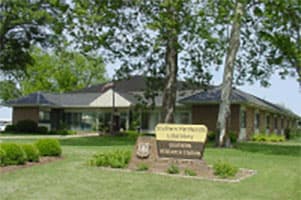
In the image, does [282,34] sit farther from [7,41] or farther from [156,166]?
[7,41]

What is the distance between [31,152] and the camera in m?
13.7

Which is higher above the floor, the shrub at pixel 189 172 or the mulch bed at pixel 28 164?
the mulch bed at pixel 28 164

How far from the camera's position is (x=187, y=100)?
36.1m

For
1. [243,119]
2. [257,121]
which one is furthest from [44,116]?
[257,121]

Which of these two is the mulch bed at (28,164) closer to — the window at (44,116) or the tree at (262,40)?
the tree at (262,40)

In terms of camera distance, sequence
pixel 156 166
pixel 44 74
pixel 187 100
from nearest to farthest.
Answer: pixel 156 166 → pixel 187 100 → pixel 44 74

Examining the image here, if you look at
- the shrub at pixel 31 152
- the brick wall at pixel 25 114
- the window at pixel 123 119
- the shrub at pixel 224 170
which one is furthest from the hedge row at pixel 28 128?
the shrub at pixel 224 170

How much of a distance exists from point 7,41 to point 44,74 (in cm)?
2954

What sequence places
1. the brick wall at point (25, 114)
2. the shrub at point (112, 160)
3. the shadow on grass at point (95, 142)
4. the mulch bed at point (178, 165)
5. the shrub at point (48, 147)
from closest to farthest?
the mulch bed at point (178, 165) < the shrub at point (112, 160) < the shrub at point (48, 147) < the shadow on grass at point (95, 142) < the brick wall at point (25, 114)

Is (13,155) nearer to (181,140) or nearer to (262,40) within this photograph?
(181,140)

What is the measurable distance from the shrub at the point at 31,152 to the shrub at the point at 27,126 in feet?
93.8

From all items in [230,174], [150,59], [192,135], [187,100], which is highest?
[150,59]

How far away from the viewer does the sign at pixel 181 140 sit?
1297cm

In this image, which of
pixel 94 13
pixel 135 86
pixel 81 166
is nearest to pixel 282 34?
pixel 94 13
